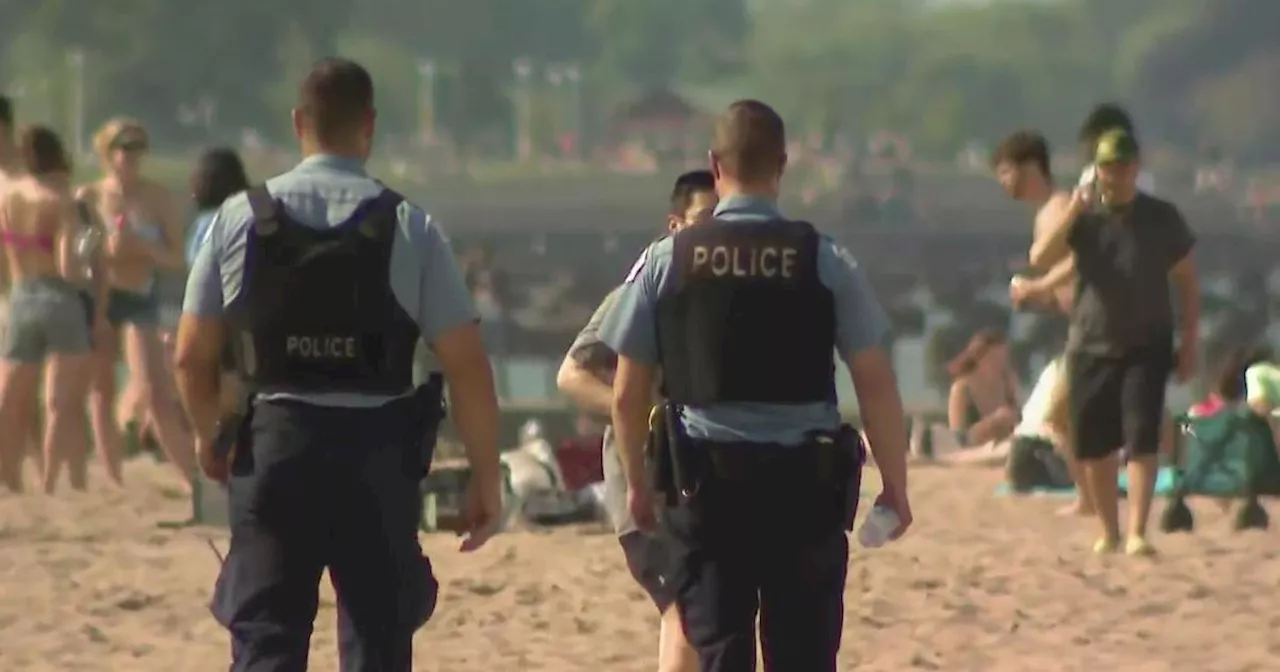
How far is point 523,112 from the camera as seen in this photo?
4252 inches

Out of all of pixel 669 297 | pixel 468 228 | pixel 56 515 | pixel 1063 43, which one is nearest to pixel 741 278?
pixel 669 297

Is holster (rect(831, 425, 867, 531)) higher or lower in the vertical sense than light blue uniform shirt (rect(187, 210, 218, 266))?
lower

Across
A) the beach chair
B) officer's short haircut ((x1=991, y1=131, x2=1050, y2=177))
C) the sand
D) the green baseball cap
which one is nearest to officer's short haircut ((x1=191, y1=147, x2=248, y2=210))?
the sand

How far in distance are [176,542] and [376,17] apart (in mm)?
105843

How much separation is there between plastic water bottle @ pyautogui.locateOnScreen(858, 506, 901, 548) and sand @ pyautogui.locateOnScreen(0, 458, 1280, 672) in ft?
7.60

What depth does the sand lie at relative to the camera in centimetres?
744

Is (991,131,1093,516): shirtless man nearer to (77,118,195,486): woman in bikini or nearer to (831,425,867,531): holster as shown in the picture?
(77,118,195,486): woman in bikini

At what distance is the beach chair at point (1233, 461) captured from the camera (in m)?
10.6

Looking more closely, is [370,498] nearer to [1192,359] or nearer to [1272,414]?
[1192,359]

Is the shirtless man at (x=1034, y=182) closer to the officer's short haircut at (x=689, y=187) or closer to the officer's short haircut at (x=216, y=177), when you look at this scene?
the officer's short haircut at (x=216, y=177)

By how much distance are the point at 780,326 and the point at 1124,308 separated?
169 inches

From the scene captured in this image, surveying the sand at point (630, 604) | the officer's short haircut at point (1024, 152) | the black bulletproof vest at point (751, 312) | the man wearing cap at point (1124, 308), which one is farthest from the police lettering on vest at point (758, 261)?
the officer's short haircut at point (1024, 152)

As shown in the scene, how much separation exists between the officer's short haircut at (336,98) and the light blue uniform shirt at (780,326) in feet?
1.80

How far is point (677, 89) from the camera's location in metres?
126
